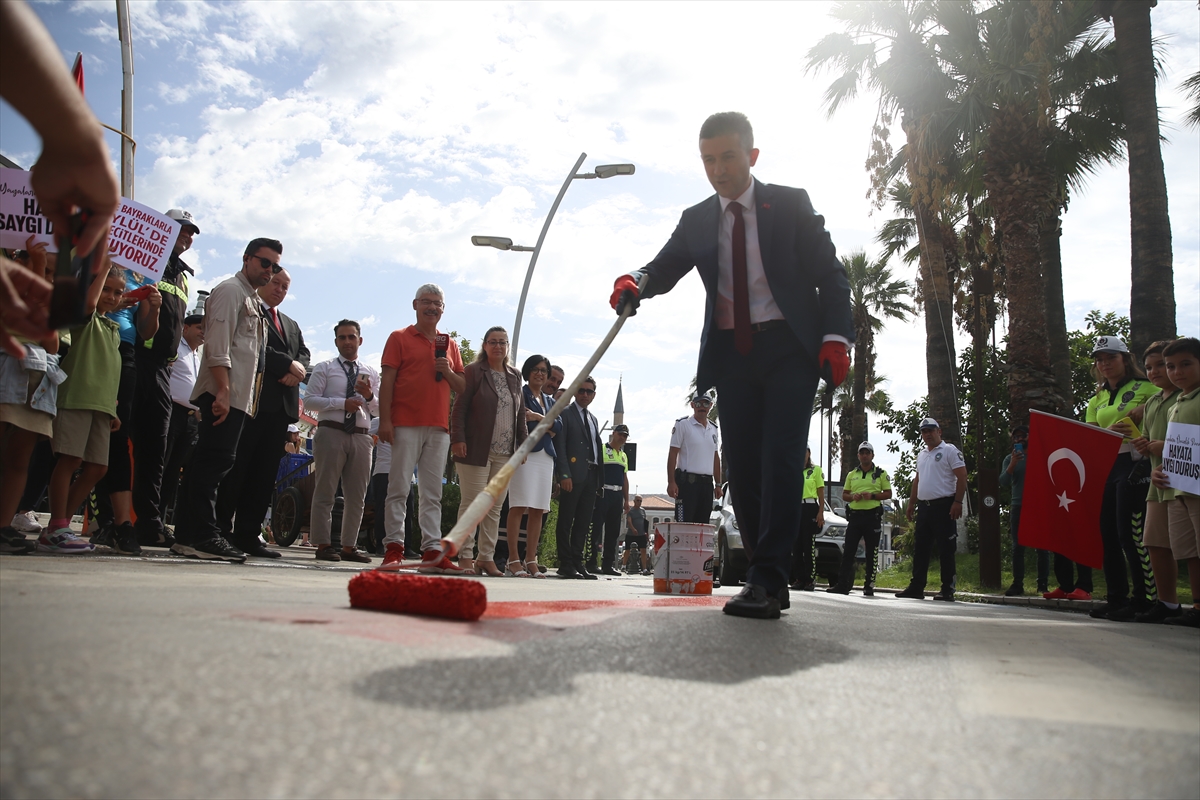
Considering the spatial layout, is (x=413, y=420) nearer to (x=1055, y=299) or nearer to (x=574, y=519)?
(x=574, y=519)

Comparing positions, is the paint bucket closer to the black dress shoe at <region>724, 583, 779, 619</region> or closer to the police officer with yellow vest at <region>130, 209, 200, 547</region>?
the black dress shoe at <region>724, 583, 779, 619</region>

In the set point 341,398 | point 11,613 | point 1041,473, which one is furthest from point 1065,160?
point 11,613

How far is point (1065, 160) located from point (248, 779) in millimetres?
22971

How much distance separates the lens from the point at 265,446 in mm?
6867

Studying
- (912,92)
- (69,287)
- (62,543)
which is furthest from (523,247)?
(69,287)

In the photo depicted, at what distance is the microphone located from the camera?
7.20 metres

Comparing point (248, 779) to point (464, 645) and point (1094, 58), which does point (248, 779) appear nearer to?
point (464, 645)

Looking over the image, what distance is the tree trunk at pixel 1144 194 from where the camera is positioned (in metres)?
12.7

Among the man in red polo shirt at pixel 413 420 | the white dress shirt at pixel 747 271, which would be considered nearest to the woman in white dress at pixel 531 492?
the man in red polo shirt at pixel 413 420

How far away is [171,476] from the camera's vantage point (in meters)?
7.82

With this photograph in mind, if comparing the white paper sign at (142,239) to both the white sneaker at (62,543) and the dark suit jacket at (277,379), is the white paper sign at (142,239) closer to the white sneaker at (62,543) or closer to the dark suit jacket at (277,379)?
the dark suit jacket at (277,379)

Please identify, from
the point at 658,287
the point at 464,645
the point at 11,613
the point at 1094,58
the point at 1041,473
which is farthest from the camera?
the point at 1094,58

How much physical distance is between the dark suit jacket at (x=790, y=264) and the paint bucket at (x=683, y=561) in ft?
6.98

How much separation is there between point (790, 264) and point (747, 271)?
197 mm
